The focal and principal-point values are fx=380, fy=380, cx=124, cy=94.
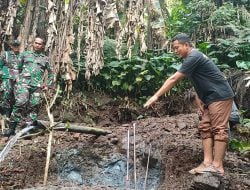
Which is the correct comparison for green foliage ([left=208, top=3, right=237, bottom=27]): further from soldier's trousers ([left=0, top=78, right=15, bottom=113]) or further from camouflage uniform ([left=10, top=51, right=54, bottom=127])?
soldier's trousers ([left=0, top=78, right=15, bottom=113])

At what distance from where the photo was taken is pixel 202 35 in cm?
1062

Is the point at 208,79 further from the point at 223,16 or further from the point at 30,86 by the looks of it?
the point at 223,16

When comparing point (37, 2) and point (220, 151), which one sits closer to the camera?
point (220, 151)

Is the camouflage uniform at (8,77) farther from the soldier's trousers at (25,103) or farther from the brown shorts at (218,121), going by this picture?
the brown shorts at (218,121)

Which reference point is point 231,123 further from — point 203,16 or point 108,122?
point 203,16

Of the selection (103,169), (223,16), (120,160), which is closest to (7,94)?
(103,169)

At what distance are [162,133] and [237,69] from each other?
299 centimetres

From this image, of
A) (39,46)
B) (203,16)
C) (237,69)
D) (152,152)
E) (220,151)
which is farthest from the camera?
(203,16)

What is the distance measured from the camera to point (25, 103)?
6500 mm

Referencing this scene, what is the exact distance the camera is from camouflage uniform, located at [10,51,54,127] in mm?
6475

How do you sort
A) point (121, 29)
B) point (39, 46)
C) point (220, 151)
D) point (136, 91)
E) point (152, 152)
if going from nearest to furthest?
A: point (220, 151) → point (152, 152) → point (39, 46) → point (121, 29) → point (136, 91)

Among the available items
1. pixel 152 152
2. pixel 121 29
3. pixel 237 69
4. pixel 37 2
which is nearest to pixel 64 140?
pixel 152 152

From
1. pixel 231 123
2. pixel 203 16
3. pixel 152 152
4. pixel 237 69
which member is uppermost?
pixel 203 16

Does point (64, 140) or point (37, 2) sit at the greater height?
point (37, 2)
